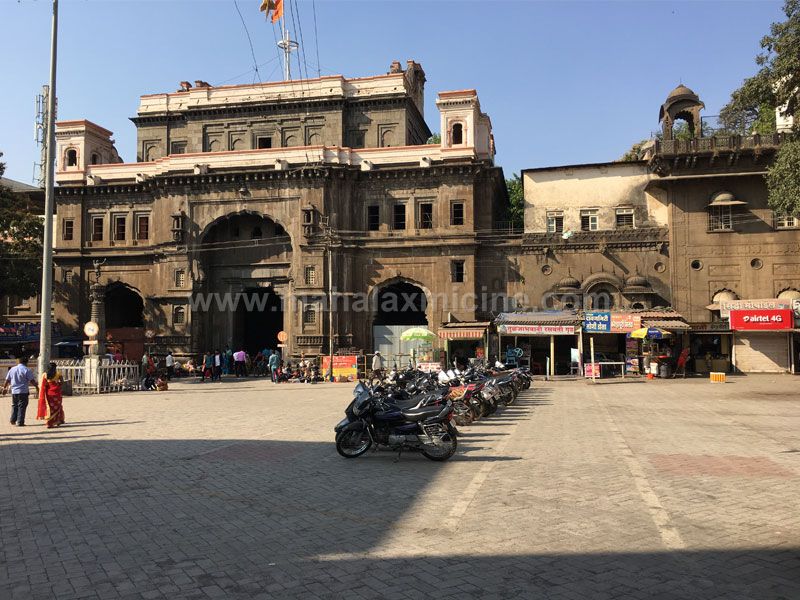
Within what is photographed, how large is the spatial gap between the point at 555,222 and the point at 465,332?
846 centimetres

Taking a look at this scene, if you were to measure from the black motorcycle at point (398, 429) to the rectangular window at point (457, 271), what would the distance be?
22235 mm

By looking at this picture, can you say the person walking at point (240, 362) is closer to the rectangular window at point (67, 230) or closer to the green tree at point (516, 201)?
the rectangular window at point (67, 230)

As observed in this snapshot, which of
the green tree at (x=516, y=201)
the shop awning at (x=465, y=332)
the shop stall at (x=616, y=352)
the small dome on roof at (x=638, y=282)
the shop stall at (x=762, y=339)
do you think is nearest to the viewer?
the shop stall at (x=616, y=352)

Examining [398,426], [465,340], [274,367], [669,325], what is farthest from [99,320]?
[669,325]

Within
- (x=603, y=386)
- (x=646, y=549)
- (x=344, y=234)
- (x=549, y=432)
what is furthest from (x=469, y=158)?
(x=646, y=549)

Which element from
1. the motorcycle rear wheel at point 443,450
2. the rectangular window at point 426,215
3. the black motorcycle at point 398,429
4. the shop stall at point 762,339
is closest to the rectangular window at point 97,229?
the rectangular window at point 426,215

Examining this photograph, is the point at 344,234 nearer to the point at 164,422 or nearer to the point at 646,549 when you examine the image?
the point at 164,422

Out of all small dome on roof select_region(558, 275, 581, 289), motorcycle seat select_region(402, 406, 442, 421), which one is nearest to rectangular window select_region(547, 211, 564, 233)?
small dome on roof select_region(558, 275, 581, 289)

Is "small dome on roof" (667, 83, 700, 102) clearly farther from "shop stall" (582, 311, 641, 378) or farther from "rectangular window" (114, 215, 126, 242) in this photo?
"rectangular window" (114, 215, 126, 242)

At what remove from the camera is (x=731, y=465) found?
29.3 feet

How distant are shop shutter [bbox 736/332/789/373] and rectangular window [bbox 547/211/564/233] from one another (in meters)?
9.95

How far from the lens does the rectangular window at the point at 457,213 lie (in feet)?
106

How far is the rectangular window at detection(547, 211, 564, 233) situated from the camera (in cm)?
3194

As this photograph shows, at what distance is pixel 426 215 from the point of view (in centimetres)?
3303
